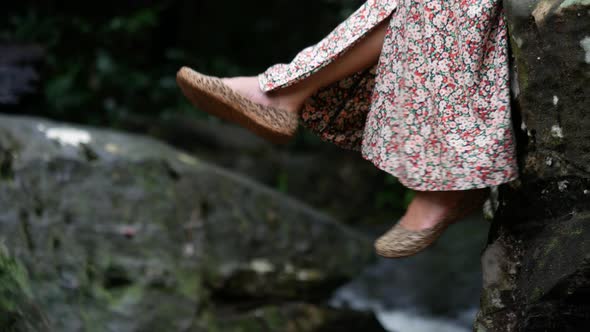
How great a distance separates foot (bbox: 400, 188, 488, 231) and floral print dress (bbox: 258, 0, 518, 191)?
9cm

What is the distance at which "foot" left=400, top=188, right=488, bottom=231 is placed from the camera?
1826 millimetres

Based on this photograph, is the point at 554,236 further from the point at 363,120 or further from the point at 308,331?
the point at 308,331

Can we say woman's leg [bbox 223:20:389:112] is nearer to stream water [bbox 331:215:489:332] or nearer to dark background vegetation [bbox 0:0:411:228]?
stream water [bbox 331:215:489:332]

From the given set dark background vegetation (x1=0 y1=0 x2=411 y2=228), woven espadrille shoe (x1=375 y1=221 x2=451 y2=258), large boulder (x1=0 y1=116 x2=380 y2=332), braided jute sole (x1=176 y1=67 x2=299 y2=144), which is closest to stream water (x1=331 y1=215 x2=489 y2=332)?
large boulder (x1=0 y1=116 x2=380 y2=332)

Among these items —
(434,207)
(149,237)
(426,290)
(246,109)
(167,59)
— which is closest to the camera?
(434,207)

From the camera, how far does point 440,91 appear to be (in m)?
1.73

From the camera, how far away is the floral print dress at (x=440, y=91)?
5.56 feet

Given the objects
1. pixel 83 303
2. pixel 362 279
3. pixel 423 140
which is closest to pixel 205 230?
pixel 83 303

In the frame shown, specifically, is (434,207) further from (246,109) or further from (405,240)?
(246,109)

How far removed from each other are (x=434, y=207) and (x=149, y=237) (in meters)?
1.56

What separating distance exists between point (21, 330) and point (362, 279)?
96.1 inches

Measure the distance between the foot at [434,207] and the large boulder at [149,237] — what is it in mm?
1356

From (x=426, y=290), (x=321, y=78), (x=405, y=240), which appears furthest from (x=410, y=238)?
(x=426, y=290)

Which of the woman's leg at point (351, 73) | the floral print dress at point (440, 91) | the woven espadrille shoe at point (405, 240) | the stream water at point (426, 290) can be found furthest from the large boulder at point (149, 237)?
the floral print dress at point (440, 91)
